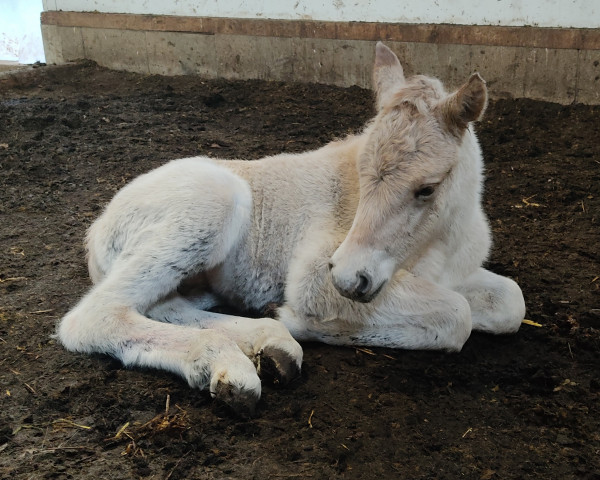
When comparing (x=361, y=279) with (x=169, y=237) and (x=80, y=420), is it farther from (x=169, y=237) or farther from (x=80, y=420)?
(x=80, y=420)

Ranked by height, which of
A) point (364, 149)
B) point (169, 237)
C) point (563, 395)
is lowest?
point (563, 395)

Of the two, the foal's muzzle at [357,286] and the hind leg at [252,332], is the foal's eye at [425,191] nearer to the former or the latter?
the foal's muzzle at [357,286]

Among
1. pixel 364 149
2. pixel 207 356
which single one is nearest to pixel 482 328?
pixel 364 149

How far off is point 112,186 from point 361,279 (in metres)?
4.16

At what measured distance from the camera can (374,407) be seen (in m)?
3.40

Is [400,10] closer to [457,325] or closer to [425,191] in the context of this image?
[425,191]

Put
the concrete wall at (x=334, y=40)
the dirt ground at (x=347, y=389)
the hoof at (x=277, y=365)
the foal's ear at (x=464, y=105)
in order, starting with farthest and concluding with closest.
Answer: the concrete wall at (x=334, y=40) < the hoof at (x=277, y=365) < the foal's ear at (x=464, y=105) < the dirt ground at (x=347, y=389)

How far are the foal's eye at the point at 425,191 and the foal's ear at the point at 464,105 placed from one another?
35 centimetres

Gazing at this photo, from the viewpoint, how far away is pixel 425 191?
3.57m

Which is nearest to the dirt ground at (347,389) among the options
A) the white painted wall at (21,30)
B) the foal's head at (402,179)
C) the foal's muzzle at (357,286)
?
the foal's muzzle at (357,286)

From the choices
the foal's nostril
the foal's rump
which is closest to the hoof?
the foal's nostril

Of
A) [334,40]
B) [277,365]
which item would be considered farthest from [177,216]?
[334,40]

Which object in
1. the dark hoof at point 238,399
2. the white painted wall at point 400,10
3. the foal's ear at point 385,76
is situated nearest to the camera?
the dark hoof at point 238,399

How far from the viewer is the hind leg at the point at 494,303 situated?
164 inches
